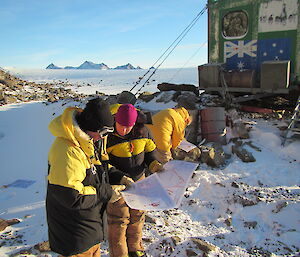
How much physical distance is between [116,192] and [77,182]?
1.82 feet

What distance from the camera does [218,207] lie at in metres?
4.56

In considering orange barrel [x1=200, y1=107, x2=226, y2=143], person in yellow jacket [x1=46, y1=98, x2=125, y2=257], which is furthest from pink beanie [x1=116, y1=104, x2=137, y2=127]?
orange barrel [x1=200, y1=107, x2=226, y2=143]

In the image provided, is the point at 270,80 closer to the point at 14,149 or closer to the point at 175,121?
the point at 175,121

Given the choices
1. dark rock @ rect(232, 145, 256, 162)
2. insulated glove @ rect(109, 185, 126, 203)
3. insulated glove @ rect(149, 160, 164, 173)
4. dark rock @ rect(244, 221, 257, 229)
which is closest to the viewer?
insulated glove @ rect(109, 185, 126, 203)

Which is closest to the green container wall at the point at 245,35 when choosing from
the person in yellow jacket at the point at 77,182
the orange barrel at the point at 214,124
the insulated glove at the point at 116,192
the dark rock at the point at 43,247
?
the orange barrel at the point at 214,124

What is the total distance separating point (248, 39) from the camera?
909 cm

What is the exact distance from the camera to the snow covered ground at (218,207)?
11.6 feet

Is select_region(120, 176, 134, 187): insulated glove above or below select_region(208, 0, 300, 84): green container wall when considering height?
below

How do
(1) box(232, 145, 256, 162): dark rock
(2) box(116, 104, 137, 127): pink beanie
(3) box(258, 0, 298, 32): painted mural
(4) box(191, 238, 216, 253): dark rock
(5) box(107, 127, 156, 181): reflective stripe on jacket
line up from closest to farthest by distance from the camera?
1. (2) box(116, 104, 137, 127): pink beanie
2. (5) box(107, 127, 156, 181): reflective stripe on jacket
3. (4) box(191, 238, 216, 253): dark rock
4. (1) box(232, 145, 256, 162): dark rock
5. (3) box(258, 0, 298, 32): painted mural

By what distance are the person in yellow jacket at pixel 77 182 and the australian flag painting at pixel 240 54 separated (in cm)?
813

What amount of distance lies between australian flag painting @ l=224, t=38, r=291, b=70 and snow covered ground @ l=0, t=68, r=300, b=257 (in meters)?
2.51

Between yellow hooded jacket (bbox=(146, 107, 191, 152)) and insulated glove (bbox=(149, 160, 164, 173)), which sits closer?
insulated glove (bbox=(149, 160, 164, 173))

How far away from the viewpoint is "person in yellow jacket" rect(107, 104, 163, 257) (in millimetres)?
2693

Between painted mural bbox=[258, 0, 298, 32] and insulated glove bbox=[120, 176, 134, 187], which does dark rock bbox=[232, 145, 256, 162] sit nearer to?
A: painted mural bbox=[258, 0, 298, 32]
